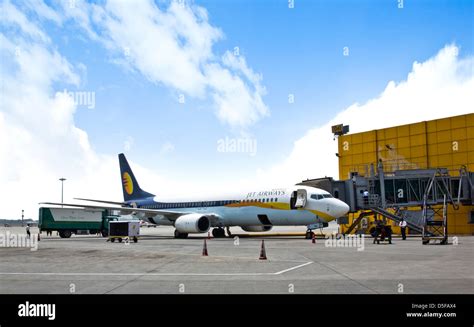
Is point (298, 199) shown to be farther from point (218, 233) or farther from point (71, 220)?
point (71, 220)

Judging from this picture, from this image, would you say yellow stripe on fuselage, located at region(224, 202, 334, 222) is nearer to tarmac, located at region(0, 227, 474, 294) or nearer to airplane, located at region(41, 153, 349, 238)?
airplane, located at region(41, 153, 349, 238)

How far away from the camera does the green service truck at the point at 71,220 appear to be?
4988 centimetres

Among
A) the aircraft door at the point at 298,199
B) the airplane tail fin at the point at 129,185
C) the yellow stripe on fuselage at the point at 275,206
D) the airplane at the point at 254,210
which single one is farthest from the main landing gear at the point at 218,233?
the aircraft door at the point at 298,199

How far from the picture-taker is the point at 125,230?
37938 mm

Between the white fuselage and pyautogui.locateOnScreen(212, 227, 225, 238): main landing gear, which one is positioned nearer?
the white fuselage

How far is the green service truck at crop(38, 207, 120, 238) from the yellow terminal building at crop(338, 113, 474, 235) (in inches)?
1117

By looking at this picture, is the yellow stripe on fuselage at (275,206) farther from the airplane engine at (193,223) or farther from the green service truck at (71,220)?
the green service truck at (71,220)

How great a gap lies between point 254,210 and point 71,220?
937 inches

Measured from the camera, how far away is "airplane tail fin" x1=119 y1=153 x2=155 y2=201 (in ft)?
175

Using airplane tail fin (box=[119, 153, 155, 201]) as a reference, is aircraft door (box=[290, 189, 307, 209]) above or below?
below

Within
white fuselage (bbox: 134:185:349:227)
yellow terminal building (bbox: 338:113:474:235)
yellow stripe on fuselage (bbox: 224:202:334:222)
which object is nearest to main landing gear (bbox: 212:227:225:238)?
white fuselage (bbox: 134:185:349:227)
